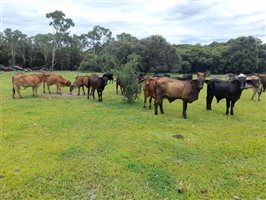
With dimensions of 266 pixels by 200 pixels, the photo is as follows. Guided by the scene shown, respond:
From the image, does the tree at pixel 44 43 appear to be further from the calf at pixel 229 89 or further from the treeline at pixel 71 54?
the calf at pixel 229 89

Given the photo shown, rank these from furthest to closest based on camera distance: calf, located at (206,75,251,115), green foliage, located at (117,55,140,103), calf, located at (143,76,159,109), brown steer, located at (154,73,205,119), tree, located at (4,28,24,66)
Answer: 1. tree, located at (4,28,24,66)
2. green foliage, located at (117,55,140,103)
3. calf, located at (143,76,159,109)
4. calf, located at (206,75,251,115)
5. brown steer, located at (154,73,205,119)

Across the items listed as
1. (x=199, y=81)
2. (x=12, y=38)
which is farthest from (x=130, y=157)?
(x=12, y=38)

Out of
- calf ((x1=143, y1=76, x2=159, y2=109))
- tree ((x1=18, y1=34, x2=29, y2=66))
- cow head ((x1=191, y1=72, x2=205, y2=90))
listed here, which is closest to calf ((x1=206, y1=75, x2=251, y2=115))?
cow head ((x1=191, y1=72, x2=205, y2=90))

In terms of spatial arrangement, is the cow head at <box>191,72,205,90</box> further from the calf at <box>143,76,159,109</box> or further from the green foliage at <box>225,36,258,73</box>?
the green foliage at <box>225,36,258,73</box>

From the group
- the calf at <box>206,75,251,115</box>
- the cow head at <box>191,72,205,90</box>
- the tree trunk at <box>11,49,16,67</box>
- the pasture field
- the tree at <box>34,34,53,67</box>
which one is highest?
the tree at <box>34,34,53,67</box>

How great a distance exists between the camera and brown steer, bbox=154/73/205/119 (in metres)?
8.63

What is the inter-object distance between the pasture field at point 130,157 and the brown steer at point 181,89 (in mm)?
734

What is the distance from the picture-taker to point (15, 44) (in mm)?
54000

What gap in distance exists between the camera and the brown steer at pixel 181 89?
863 cm

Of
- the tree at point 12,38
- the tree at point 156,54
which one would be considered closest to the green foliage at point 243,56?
the tree at point 156,54

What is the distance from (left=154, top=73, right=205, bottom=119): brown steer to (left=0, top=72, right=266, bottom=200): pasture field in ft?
2.41

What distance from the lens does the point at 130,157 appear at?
5.21 m

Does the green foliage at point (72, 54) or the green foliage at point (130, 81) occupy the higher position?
the green foliage at point (72, 54)

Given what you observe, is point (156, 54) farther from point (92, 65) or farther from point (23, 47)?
point (23, 47)
